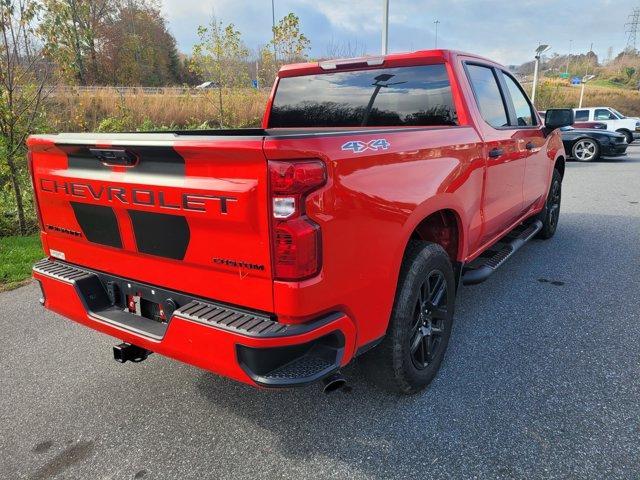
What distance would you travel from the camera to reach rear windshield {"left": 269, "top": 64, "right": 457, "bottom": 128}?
338cm

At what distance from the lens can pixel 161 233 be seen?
86.3 inches

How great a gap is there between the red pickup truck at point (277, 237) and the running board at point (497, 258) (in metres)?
0.14

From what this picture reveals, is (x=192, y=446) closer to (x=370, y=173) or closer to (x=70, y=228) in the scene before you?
(x=70, y=228)

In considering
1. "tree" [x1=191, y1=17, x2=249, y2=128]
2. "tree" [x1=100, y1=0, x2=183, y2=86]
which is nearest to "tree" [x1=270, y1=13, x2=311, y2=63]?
"tree" [x1=191, y1=17, x2=249, y2=128]

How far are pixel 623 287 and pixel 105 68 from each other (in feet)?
163

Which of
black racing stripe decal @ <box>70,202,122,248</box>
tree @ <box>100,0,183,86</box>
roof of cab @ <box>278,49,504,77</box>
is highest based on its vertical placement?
tree @ <box>100,0,183,86</box>

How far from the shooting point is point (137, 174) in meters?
2.17

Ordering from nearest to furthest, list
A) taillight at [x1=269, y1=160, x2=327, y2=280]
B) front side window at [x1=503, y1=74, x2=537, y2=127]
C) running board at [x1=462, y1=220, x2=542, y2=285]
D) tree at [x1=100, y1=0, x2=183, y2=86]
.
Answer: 1. taillight at [x1=269, y1=160, x2=327, y2=280]
2. running board at [x1=462, y1=220, x2=542, y2=285]
3. front side window at [x1=503, y1=74, x2=537, y2=127]
4. tree at [x1=100, y1=0, x2=183, y2=86]

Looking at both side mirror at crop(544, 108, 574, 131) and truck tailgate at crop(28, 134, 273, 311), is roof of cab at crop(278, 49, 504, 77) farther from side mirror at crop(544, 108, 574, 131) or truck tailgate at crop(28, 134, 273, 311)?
truck tailgate at crop(28, 134, 273, 311)

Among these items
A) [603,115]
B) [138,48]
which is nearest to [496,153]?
[603,115]

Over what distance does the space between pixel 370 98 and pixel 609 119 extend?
23.3 m

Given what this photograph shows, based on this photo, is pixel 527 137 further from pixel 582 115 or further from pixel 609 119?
pixel 582 115

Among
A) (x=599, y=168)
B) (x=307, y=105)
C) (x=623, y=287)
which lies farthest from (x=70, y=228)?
(x=599, y=168)

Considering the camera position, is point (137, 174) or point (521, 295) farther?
point (521, 295)
